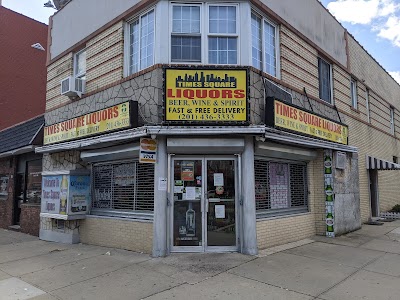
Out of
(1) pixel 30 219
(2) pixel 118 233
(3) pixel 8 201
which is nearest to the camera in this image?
(2) pixel 118 233

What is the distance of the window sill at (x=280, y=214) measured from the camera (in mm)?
8180

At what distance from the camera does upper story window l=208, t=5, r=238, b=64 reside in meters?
8.06

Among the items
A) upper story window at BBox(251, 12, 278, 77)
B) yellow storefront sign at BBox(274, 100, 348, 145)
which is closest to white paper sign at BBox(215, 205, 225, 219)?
yellow storefront sign at BBox(274, 100, 348, 145)

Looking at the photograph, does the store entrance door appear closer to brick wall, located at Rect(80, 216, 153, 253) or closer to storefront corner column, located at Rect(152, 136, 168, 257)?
storefront corner column, located at Rect(152, 136, 168, 257)

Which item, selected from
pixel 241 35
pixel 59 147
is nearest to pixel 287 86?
pixel 241 35

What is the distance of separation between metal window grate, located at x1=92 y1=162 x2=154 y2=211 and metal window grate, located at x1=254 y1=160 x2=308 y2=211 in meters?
Answer: 2.67

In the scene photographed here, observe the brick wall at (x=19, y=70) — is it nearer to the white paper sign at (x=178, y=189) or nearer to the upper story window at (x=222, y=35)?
the white paper sign at (x=178, y=189)

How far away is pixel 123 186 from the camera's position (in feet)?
28.8

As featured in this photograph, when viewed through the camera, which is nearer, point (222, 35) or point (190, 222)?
point (190, 222)

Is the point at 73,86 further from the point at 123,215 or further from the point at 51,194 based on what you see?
the point at 123,215

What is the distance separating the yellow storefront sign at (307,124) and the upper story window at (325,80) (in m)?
1.22

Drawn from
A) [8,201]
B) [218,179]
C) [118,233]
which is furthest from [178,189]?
[8,201]

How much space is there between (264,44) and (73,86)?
5.47 m

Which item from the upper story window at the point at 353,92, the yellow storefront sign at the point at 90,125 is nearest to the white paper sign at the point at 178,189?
the yellow storefront sign at the point at 90,125
